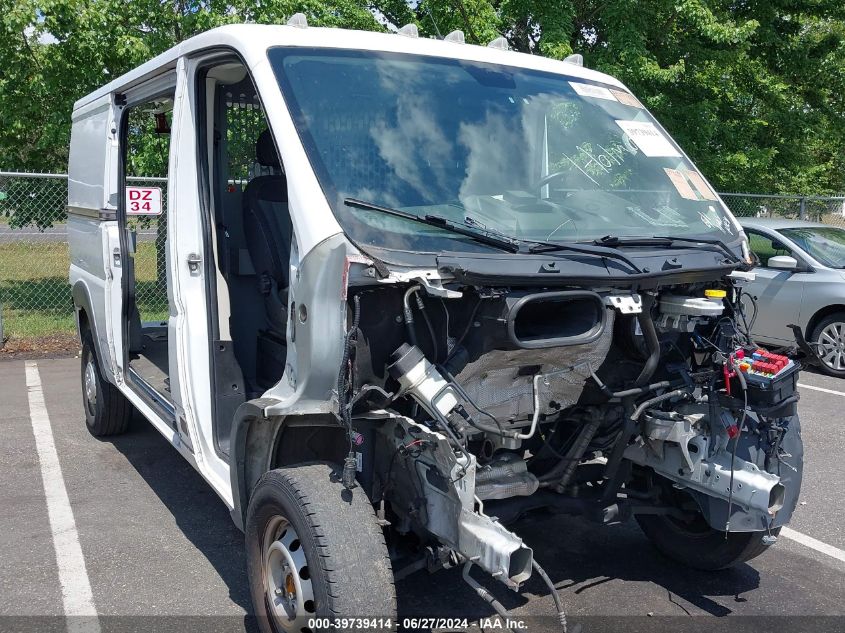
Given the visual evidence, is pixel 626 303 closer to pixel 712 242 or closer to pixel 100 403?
pixel 712 242

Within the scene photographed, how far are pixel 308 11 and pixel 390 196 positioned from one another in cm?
941

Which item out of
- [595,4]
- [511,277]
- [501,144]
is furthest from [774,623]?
[595,4]

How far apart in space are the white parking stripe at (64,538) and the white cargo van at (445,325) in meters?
0.79

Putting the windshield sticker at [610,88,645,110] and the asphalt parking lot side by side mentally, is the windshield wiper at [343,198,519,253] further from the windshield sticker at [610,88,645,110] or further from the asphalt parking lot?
the windshield sticker at [610,88,645,110]

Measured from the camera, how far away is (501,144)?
3604 mm

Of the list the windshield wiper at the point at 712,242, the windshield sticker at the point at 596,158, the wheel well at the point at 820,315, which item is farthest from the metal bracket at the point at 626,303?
the wheel well at the point at 820,315

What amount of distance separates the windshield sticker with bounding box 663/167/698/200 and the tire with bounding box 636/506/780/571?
1.57 m

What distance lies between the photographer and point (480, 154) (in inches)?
138

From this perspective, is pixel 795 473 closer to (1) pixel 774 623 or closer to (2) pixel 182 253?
(1) pixel 774 623

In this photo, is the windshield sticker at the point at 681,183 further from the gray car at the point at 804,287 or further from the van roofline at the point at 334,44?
the gray car at the point at 804,287

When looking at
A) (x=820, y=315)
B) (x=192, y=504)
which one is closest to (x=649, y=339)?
(x=192, y=504)

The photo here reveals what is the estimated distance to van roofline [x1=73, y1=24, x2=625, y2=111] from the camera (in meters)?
3.37

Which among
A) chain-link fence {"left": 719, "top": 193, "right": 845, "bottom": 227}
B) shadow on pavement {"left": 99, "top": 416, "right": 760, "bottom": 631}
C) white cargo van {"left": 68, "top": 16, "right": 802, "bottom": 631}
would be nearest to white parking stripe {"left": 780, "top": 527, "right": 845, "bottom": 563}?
shadow on pavement {"left": 99, "top": 416, "right": 760, "bottom": 631}

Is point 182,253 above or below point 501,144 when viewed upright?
below
